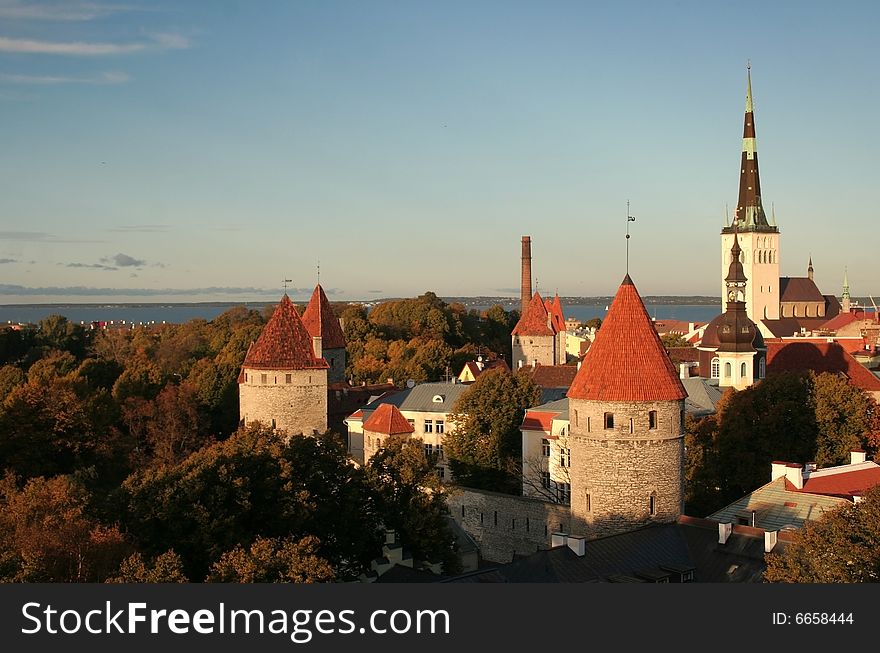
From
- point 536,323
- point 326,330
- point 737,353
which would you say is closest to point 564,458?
point 737,353

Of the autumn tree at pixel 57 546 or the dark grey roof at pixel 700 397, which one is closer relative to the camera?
the autumn tree at pixel 57 546

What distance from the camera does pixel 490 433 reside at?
137 ft

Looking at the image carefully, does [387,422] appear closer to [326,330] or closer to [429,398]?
[429,398]

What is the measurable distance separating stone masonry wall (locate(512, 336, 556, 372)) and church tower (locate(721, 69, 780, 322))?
27.4 meters

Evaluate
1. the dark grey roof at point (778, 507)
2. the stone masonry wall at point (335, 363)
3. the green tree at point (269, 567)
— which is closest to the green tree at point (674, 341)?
the stone masonry wall at point (335, 363)

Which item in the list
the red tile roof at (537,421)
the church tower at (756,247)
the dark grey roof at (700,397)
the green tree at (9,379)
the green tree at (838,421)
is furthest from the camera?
the church tower at (756,247)

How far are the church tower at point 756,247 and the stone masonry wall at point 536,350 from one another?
1077 inches

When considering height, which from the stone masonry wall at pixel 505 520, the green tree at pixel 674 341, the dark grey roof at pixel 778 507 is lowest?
the stone masonry wall at pixel 505 520

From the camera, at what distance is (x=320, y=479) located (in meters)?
27.8

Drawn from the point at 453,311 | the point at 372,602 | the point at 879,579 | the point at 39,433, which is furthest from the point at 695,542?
the point at 453,311

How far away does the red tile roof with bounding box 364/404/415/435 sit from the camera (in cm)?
4297

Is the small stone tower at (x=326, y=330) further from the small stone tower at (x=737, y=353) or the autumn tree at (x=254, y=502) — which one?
the autumn tree at (x=254, y=502)

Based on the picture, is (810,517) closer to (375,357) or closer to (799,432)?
(799,432)

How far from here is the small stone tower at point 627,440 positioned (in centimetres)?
2661
